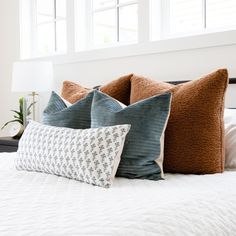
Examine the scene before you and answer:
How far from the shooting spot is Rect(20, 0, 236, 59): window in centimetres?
255

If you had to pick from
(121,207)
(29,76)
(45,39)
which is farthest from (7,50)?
(121,207)

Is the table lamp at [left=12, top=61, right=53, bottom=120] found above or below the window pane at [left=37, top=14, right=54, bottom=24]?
below

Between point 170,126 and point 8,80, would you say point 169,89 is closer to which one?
point 170,126

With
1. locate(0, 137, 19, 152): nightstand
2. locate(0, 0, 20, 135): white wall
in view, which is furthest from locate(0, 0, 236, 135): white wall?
locate(0, 137, 19, 152): nightstand

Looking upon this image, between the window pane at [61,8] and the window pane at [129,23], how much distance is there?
65 centimetres

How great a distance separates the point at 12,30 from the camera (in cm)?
370

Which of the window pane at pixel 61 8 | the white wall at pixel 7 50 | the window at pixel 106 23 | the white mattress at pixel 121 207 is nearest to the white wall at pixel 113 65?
the white wall at pixel 7 50

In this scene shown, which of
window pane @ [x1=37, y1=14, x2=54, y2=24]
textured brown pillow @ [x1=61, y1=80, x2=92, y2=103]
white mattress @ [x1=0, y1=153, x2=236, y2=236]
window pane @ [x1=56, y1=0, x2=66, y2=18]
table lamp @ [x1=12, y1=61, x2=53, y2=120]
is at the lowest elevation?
white mattress @ [x1=0, y1=153, x2=236, y2=236]

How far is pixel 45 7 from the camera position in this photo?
11.9ft

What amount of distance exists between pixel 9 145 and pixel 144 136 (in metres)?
1.64

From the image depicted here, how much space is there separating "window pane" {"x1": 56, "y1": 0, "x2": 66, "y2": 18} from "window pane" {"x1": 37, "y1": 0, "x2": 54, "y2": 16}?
0.08 m

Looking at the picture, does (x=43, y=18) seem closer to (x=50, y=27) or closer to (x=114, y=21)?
(x=50, y=27)

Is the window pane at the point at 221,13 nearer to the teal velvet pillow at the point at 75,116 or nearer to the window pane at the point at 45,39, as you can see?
the teal velvet pillow at the point at 75,116

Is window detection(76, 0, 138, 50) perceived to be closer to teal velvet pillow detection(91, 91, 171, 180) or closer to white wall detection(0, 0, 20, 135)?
white wall detection(0, 0, 20, 135)
